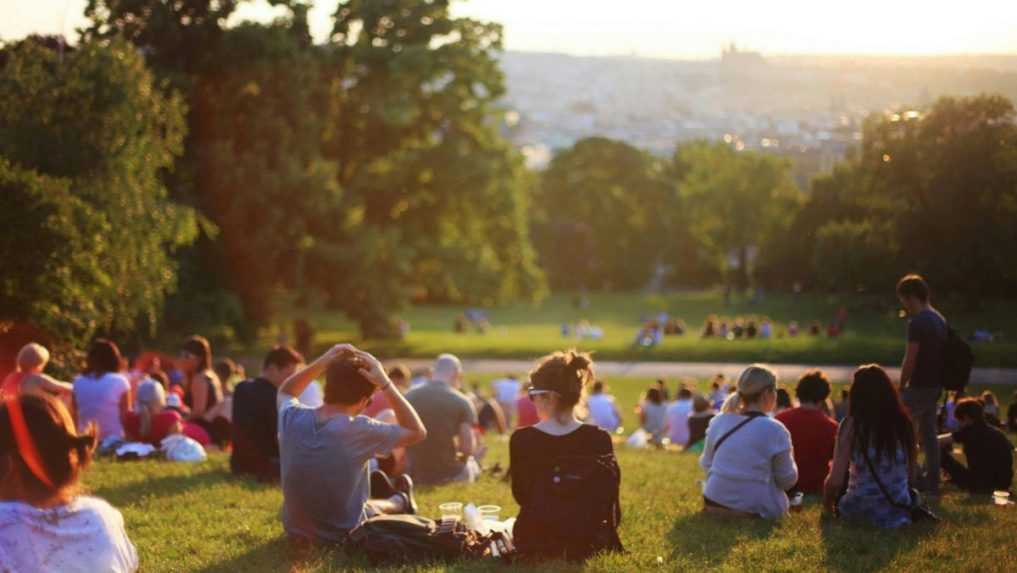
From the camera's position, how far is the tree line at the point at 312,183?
672 inches

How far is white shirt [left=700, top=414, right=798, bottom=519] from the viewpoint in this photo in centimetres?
894

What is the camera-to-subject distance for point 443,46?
1516 inches

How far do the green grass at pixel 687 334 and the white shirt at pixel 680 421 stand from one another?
397 centimetres

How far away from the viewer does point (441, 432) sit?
39.3 ft

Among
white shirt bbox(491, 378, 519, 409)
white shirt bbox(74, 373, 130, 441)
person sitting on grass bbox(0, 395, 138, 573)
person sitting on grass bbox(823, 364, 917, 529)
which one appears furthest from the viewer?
white shirt bbox(491, 378, 519, 409)

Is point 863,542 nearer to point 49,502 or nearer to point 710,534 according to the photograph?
point 710,534

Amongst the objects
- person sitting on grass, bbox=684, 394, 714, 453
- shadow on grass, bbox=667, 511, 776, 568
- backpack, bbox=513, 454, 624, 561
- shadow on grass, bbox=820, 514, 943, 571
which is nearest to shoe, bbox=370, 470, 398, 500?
backpack, bbox=513, 454, 624, 561

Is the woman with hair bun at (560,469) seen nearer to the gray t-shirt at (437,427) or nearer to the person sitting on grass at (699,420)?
the gray t-shirt at (437,427)

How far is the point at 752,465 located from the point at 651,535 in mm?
936

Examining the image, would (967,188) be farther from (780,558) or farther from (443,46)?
(443,46)

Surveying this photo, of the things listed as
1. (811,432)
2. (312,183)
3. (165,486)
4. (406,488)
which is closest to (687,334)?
(312,183)

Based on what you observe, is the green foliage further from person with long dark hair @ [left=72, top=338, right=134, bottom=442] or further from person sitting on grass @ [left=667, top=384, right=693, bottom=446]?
person sitting on grass @ [left=667, top=384, right=693, bottom=446]

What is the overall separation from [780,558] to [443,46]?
106 ft

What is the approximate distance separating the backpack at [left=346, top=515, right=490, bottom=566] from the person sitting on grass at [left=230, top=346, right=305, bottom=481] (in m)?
3.77
